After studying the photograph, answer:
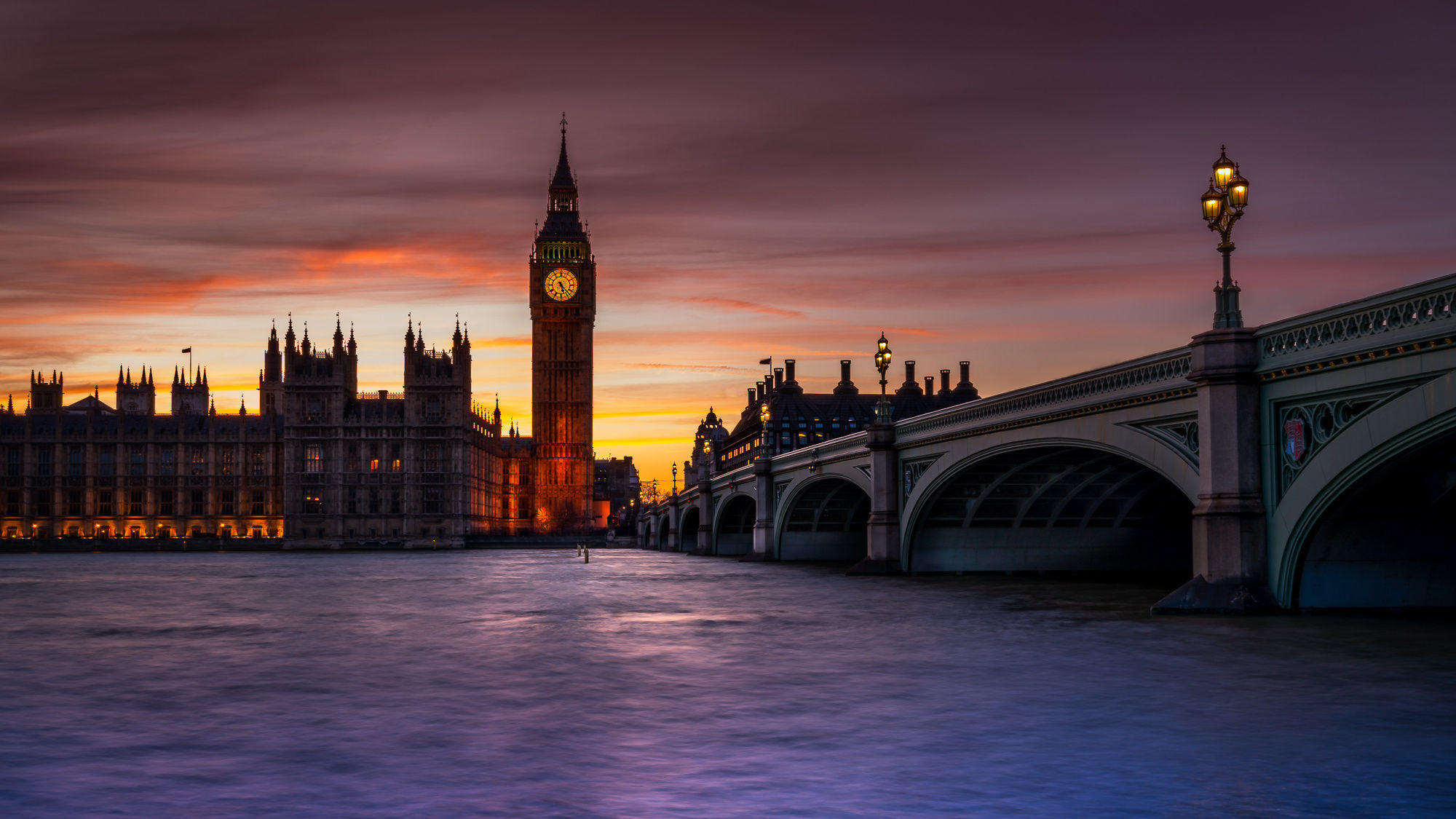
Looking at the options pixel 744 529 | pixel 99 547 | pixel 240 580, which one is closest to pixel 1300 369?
pixel 240 580

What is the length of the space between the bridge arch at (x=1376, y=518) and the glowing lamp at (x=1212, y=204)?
5.13m

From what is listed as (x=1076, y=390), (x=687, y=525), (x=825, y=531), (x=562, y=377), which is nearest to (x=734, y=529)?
(x=687, y=525)

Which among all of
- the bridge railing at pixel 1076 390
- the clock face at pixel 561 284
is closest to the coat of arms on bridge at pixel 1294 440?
the bridge railing at pixel 1076 390

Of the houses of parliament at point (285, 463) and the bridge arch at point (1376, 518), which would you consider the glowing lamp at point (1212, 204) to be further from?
the houses of parliament at point (285, 463)

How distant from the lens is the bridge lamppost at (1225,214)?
2380 centimetres

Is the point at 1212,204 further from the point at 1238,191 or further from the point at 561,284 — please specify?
the point at 561,284

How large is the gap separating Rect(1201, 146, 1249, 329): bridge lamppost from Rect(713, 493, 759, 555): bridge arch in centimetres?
6601

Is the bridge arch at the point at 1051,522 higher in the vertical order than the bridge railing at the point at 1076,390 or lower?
lower

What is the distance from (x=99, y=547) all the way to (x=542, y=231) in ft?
260

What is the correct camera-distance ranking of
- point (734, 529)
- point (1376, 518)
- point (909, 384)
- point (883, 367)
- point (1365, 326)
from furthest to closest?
point (909, 384) < point (734, 529) < point (883, 367) < point (1376, 518) < point (1365, 326)

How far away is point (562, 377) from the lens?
17938 cm

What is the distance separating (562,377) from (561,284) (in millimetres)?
13973

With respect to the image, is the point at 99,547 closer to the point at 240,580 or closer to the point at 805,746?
the point at 240,580

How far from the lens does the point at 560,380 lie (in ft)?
588
